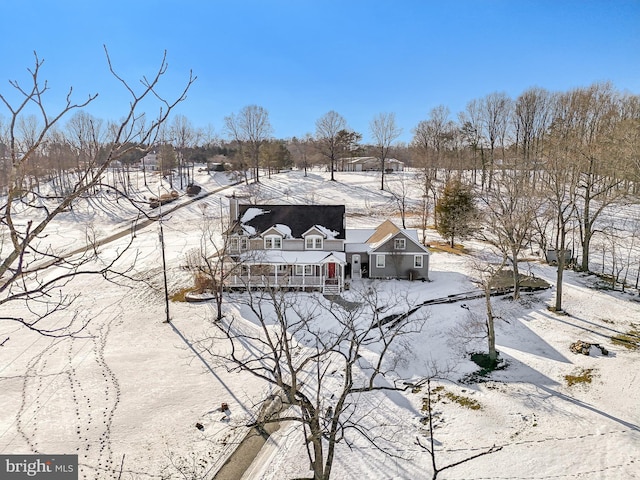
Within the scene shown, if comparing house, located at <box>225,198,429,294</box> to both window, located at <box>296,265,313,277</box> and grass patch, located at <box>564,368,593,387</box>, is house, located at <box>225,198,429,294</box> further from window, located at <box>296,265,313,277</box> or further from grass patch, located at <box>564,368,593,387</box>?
grass patch, located at <box>564,368,593,387</box>

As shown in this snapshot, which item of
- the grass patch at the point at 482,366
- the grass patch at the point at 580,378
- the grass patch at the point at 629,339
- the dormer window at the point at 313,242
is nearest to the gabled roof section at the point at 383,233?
the dormer window at the point at 313,242

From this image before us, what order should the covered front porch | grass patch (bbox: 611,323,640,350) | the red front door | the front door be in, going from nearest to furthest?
grass patch (bbox: 611,323,640,350), the covered front porch, the red front door, the front door

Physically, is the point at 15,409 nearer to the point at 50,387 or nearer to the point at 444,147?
the point at 50,387

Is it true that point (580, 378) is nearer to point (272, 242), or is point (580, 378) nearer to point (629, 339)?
point (629, 339)

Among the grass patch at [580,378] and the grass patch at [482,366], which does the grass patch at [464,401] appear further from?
the grass patch at [580,378]

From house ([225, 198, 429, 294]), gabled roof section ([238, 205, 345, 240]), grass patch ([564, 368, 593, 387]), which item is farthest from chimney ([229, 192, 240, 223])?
grass patch ([564, 368, 593, 387])

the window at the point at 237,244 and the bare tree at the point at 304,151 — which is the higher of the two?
the bare tree at the point at 304,151

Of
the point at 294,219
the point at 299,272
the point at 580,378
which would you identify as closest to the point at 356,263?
the point at 299,272

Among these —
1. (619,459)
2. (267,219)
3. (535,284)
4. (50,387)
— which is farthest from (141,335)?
(535,284)
